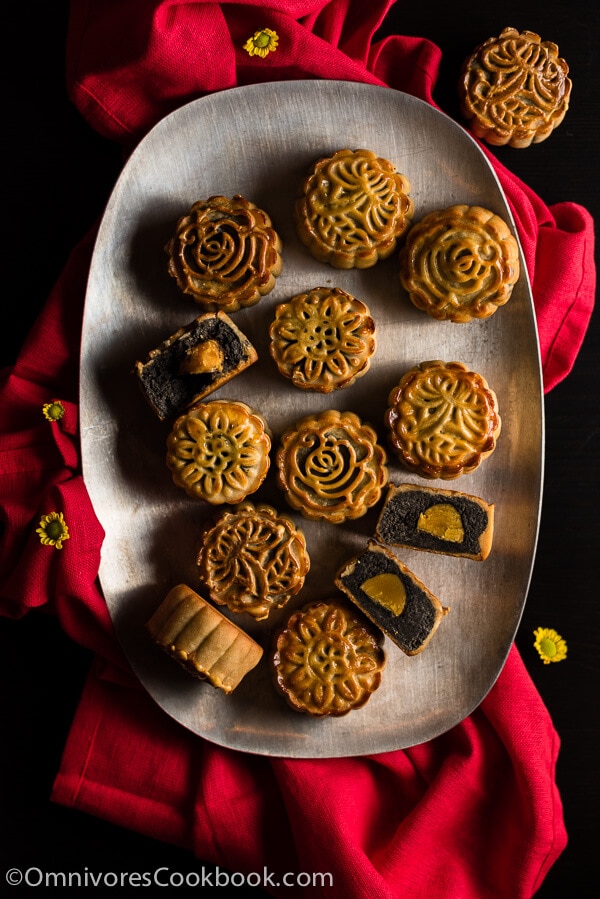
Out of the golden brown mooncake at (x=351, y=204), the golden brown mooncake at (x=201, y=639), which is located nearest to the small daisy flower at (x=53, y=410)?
the golden brown mooncake at (x=201, y=639)

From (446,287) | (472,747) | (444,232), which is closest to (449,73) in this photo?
(444,232)

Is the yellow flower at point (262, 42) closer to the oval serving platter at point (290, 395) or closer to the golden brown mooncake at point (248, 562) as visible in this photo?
the oval serving platter at point (290, 395)

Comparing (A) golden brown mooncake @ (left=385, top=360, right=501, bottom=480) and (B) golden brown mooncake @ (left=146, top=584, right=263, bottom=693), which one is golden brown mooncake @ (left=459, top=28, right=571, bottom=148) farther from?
(B) golden brown mooncake @ (left=146, top=584, right=263, bottom=693)

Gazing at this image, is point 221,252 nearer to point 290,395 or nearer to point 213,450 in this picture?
point 290,395

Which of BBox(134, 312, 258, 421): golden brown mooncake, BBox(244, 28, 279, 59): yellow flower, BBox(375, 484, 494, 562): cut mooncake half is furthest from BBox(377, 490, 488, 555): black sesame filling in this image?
BBox(244, 28, 279, 59): yellow flower

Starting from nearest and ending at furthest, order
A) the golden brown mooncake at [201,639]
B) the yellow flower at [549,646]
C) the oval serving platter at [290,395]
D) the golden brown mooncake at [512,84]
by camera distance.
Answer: the golden brown mooncake at [201,639] → the oval serving platter at [290,395] → the golden brown mooncake at [512,84] → the yellow flower at [549,646]

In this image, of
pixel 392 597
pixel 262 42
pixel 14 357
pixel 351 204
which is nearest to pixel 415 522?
pixel 392 597
